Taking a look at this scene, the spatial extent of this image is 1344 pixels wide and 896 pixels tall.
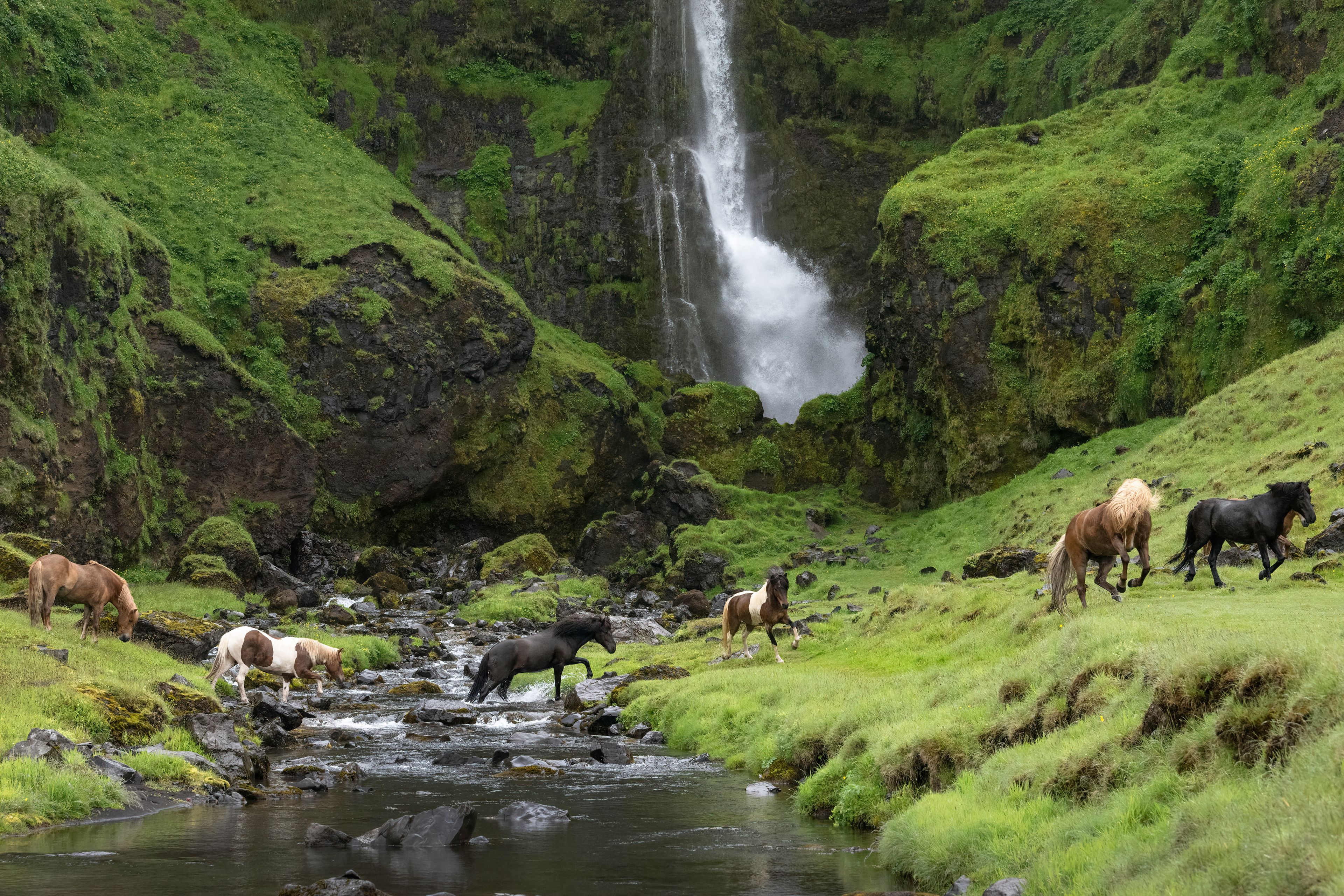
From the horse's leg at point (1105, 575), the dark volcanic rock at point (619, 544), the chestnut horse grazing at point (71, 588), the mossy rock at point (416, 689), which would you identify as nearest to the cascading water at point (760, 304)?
the dark volcanic rock at point (619, 544)

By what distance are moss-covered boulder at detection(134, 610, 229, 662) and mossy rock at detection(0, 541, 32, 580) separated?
12.3ft

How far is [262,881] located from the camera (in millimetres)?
11258

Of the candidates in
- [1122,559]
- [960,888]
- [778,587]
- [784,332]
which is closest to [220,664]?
[778,587]

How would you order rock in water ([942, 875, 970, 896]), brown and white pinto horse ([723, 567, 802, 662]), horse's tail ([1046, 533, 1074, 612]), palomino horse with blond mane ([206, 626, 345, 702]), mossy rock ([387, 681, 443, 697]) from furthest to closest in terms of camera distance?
mossy rock ([387, 681, 443, 697]), brown and white pinto horse ([723, 567, 802, 662]), palomino horse with blond mane ([206, 626, 345, 702]), horse's tail ([1046, 533, 1074, 612]), rock in water ([942, 875, 970, 896])

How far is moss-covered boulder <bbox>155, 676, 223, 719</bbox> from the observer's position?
19.8 meters

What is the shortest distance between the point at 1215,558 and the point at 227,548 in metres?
41.8

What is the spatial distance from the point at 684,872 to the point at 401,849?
11.5 ft

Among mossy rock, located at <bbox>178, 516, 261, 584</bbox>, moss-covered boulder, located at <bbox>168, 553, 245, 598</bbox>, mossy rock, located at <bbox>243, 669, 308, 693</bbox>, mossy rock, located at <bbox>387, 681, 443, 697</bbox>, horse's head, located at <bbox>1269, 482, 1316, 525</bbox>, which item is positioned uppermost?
mossy rock, located at <bbox>178, 516, 261, 584</bbox>

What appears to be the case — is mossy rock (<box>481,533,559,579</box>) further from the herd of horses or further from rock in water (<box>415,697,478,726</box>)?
rock in water (<box>415,697,478,726</box>)

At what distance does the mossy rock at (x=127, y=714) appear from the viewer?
A: 1752 centimetres

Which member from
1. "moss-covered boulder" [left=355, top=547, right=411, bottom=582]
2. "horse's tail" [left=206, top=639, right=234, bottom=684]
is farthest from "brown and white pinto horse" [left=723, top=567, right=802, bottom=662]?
"moss-covered boulder" [left=355, top=547, right=411, bottom=582]

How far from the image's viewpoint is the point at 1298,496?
63.5ft

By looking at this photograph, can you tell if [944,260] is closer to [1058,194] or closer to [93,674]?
[1058,194]

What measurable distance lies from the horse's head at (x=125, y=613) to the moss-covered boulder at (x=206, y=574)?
21397 millimetres
